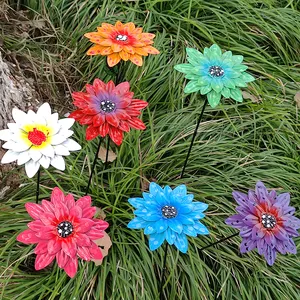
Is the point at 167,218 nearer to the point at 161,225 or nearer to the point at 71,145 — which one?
the point at 161,225

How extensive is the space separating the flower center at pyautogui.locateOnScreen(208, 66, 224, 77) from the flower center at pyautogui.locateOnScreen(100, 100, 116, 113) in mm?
330

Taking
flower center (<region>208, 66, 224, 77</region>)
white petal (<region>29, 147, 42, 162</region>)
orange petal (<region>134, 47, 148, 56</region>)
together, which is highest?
flower center (<region>208, 66, 224, 77</region>)

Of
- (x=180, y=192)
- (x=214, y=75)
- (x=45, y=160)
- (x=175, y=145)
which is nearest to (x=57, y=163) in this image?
(x=45, y=160)

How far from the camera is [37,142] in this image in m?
1.31

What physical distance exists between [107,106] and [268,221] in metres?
0.55

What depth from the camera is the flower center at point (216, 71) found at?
156 centimetres

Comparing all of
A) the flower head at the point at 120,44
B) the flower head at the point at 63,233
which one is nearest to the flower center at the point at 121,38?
the flower head at the point at 120,44

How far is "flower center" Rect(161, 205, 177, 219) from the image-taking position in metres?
1.29

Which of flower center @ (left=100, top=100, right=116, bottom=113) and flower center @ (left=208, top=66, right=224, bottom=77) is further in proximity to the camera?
flower center @ (left=208, top=66, right=224, bottom=77)

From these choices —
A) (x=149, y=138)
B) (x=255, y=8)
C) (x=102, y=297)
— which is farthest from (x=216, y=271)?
(x=255, y=8)

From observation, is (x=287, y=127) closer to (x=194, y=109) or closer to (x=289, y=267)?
(x=194, y=109)

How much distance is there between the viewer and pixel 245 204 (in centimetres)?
141

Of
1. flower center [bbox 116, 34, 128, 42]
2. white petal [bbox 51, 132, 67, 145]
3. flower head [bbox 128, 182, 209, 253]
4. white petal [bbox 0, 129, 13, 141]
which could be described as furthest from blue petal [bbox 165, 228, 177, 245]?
flower center [bbox 116, 34, 128, 42]

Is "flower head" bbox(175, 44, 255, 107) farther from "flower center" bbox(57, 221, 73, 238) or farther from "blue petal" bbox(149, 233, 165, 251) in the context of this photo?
"flower center" bbox(57, 221, 73, 238)
